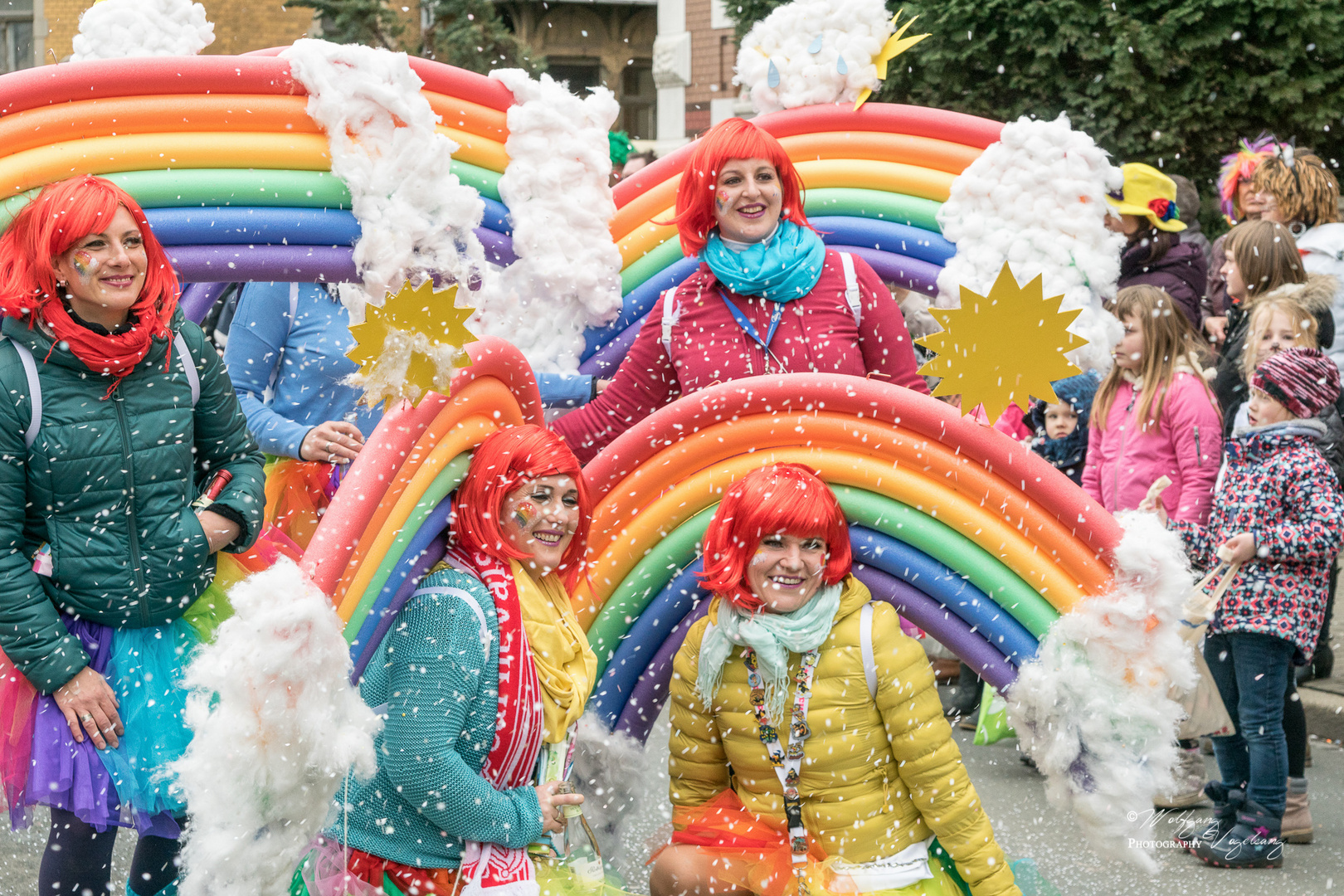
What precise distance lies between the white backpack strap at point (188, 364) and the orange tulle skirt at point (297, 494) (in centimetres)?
89

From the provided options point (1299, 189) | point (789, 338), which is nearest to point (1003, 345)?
point (789, 338)

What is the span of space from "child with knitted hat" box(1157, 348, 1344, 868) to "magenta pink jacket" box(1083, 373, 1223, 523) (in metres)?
0.31

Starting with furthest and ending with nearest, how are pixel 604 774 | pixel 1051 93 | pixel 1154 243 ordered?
pixel 1051 93
pixel 1154 243
pixel 604 774

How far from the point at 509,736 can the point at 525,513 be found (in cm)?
41

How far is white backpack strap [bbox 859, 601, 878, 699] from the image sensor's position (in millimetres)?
2674

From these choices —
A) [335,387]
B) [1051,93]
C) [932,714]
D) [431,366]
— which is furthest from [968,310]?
[1051,93]

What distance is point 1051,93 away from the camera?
362 inches

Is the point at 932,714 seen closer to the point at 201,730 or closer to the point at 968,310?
the point at 968,310

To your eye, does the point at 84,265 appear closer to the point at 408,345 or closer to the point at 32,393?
the point at 32,393

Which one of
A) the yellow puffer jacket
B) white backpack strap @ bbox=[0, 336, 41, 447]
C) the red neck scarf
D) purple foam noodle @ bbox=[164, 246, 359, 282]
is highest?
purple foam noodle @ bbox=[164, 246, 359, 282]

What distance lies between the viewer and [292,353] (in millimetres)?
3406

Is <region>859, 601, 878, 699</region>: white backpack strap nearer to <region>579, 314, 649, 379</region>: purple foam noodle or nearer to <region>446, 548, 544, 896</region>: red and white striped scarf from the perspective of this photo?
<region>446, 548, 544, 896</region>: red and white striped scarf

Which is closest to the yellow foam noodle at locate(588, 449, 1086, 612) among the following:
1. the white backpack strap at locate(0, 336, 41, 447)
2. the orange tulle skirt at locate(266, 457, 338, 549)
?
the orange tulle skirt at locate(266, 457, 338, 549)

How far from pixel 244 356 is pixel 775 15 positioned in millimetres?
1881
